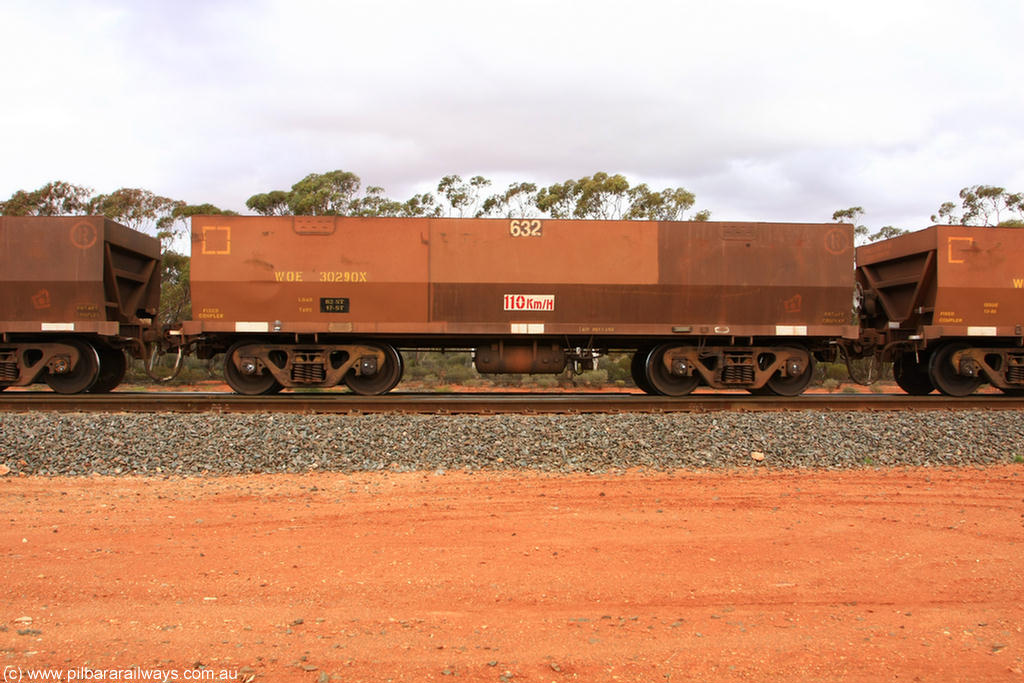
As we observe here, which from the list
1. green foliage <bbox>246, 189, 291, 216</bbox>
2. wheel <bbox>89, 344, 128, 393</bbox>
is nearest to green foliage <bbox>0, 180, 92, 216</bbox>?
green foliage <bbox>246, 189, 291, 216</bbox>

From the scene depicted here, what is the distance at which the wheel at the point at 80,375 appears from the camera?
37.0ft

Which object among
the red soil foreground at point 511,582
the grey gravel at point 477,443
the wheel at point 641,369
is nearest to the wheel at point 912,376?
the grey gravel at point 477,443

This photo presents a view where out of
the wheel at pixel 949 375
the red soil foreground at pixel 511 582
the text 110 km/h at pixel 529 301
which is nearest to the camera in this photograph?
the red soil foreground at pixel 511 582

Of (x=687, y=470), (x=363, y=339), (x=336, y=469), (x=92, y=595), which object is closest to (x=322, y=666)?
(x=92, y=595)

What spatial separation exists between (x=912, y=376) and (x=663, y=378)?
563 cm

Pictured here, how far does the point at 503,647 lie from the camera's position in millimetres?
3174

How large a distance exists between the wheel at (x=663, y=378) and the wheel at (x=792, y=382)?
1.35 metres

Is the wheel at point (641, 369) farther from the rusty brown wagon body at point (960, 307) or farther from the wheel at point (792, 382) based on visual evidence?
the rusty brown wagon body at point (960, 307)

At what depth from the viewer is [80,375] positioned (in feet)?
37.2

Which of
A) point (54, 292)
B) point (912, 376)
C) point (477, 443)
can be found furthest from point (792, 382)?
point (54, 292)

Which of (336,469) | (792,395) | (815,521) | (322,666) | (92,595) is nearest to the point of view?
(322,666)

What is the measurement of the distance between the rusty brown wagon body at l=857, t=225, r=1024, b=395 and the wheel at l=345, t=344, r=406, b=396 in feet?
29.0

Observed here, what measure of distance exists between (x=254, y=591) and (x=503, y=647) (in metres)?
1.57

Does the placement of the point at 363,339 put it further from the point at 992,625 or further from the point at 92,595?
the point at 992,625
